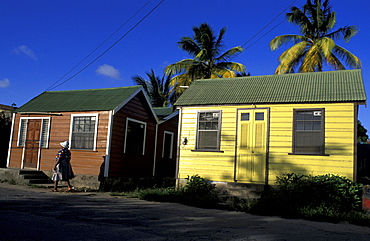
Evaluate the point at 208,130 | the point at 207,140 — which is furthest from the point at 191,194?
the point at 208,130

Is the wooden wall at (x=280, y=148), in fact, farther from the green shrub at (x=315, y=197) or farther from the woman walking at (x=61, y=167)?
the woman walking at (x=61, y=167)

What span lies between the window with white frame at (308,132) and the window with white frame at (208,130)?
2.62m

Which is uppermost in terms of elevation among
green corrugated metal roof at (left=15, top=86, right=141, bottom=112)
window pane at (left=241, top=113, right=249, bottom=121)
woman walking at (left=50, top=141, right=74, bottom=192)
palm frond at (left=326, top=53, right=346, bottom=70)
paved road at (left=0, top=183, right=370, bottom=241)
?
palm frond at (left=326, top=53, right=346, bottom=70)

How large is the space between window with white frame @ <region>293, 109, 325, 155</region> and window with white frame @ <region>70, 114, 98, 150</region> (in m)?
7.53

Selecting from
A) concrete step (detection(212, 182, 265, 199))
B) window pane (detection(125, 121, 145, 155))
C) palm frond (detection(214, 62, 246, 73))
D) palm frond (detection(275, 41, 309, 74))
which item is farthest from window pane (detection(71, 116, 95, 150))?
palm frond (detection(214, 62, 246, 73))

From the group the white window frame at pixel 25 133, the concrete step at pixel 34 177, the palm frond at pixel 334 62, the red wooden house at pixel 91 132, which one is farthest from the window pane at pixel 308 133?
the palm frond at pixel 334 62

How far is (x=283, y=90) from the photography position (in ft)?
40.2

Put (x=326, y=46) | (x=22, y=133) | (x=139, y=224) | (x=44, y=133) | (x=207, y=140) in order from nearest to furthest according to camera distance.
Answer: (x=139, y=224) → (x=207, y=140) → (x=44, y=133) → (x=22, y=133) → (x=326, y=46)

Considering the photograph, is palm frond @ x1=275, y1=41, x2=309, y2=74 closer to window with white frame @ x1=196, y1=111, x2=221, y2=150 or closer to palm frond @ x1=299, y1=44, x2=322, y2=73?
palm frond @ x1=299, y1=44, x2=322, y2=73

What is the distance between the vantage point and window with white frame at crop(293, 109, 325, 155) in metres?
11.1

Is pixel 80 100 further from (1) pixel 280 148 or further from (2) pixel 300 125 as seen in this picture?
(2) pixel 300 125

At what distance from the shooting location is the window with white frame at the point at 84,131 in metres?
14.2

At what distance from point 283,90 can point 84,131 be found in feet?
25.8


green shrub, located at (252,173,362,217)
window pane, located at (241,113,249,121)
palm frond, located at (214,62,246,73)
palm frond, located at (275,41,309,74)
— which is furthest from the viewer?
palm frond, located at (214,62,246,73)
